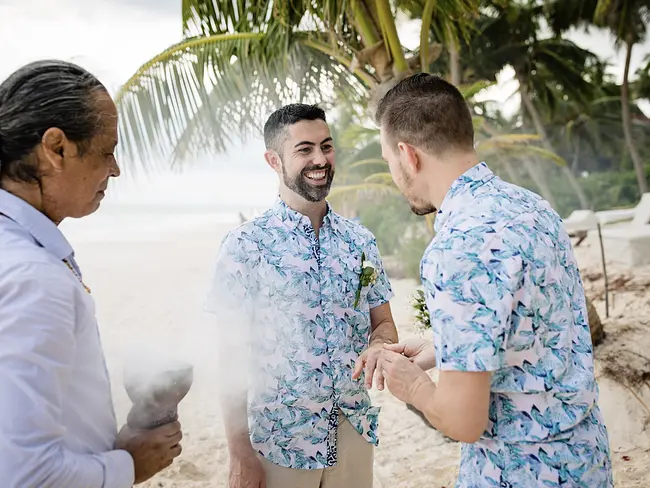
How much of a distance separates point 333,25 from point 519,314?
4.52 m

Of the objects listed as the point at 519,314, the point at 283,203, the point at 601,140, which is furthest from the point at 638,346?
the point at 601,140

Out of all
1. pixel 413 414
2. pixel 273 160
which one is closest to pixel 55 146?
pixel 273 160

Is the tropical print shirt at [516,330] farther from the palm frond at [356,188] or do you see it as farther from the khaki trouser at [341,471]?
the palm frond at [356,188]

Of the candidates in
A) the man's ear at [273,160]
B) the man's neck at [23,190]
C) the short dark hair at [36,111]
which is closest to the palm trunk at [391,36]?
the man's ear at [273,160]

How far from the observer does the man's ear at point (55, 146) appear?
1287 millimetres

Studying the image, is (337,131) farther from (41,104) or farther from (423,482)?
(41,104)

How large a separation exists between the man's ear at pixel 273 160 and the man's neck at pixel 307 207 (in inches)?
5.8

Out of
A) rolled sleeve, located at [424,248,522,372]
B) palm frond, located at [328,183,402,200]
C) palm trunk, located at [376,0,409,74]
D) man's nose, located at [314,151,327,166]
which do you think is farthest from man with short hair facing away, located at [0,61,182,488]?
palm frond, located at [328,183,402,200]

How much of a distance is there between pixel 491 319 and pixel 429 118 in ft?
1.94

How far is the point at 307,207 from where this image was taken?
2.69 meters

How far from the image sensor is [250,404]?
246 cm

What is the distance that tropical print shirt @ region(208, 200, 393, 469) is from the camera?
7.89ft

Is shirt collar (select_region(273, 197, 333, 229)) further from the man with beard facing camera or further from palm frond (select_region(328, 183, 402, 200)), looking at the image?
palm frond (select_region(328, 183, 402, 200))

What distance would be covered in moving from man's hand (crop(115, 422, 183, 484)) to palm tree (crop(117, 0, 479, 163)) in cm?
427
